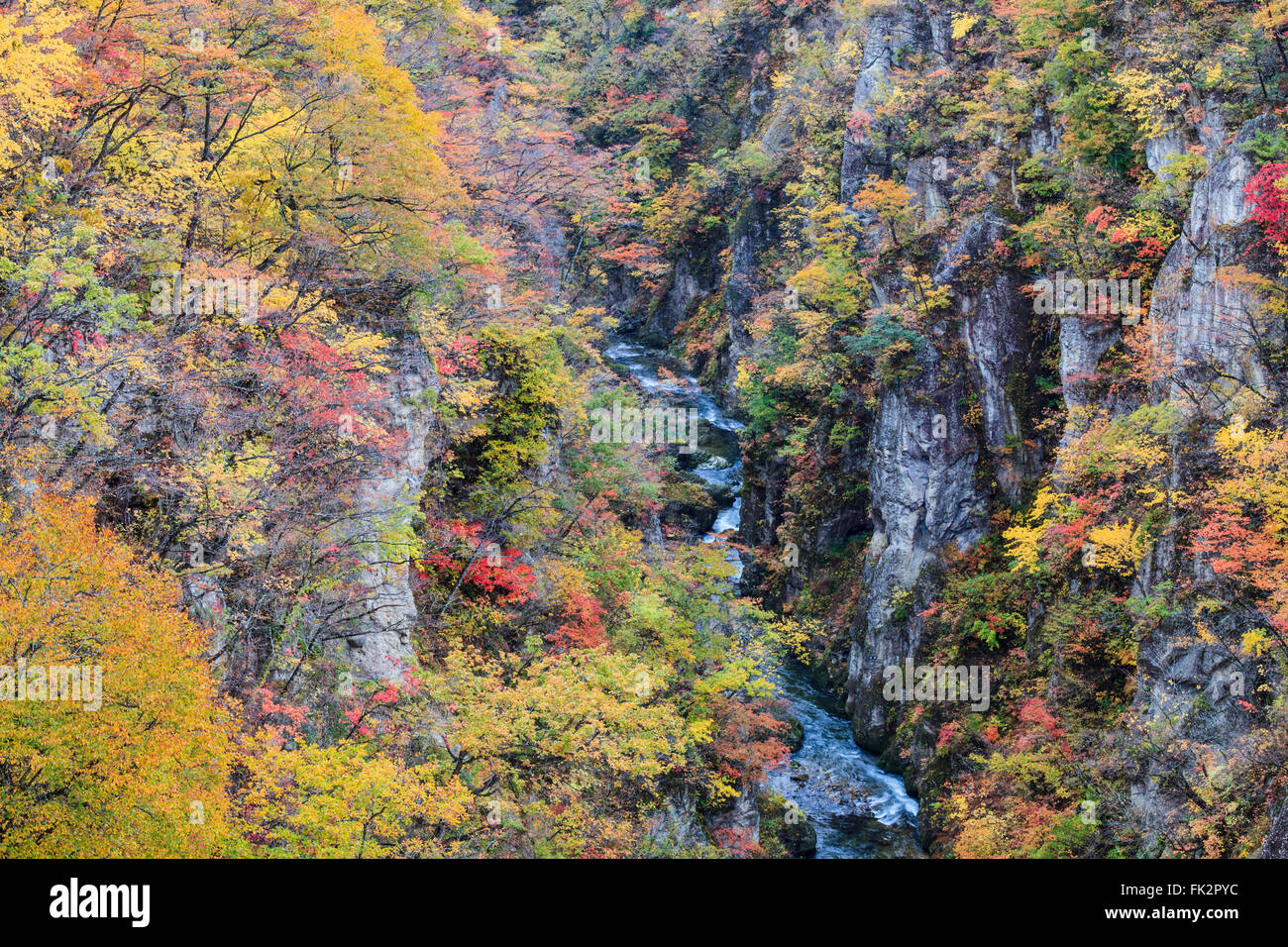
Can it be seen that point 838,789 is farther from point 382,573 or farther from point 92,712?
point 92,712

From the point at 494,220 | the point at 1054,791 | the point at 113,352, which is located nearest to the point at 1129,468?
the point at 1054,791

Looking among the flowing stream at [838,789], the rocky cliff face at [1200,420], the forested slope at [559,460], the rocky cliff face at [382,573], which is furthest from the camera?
the flowing stream at [838,789]

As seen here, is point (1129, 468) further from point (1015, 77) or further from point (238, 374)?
point (238, 374)

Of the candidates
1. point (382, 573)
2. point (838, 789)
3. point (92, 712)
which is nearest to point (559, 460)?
point (382, 573)

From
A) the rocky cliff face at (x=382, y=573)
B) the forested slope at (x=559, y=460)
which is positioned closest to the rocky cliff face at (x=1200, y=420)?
the forested slope at (x=559, y=460)

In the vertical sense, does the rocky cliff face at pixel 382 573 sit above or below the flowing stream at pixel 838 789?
above

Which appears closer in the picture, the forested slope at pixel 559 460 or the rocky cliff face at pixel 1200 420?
the forested slope at pixel 559 460

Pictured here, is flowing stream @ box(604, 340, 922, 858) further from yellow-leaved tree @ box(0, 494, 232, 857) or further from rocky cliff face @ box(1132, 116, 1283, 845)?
yellow-leaved tree @ box(0, 494, 232, 857)

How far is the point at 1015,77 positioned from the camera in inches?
1073

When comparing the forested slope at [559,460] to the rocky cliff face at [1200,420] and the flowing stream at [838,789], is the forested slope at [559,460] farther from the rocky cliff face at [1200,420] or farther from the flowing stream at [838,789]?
the flowing stream at [838,789]

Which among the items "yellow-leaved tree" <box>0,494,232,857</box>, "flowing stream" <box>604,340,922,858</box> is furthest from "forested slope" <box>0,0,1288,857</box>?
"flowing stream" <box>604,340,922,858</box>

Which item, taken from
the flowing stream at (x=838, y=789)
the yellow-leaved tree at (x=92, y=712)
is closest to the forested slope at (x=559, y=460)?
the yellow-leaved tree at (x=92, y=712)

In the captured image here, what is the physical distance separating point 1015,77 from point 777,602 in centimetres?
1993

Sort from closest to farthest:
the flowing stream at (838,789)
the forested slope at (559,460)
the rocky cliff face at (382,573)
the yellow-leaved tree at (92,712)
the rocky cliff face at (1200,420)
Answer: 1. the yellow-leaved tree at (92,712)
2. the forested slope at (559,460)
3. the rocky cliff face at (1200,420)
4. the rocky cliff face at (382,573)
5. the flowing stream at (838,789)
